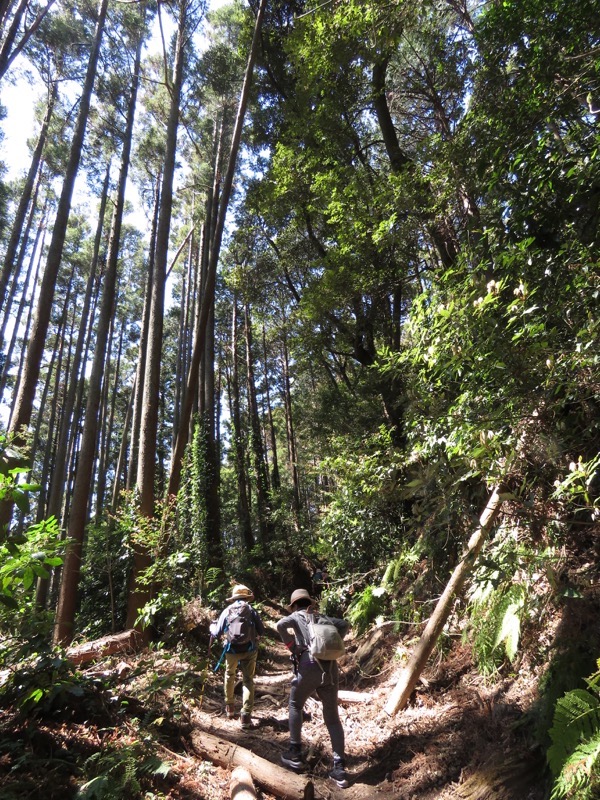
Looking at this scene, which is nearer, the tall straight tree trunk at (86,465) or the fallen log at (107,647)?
the fallen log at (107,647)

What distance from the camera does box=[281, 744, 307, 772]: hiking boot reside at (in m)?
3.98

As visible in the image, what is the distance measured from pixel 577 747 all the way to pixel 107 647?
5434mm

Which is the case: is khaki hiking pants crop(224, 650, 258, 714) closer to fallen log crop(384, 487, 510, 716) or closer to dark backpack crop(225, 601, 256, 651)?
dark backpack crop(225, 601, 256, 651)

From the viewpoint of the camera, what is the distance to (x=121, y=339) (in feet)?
87.4

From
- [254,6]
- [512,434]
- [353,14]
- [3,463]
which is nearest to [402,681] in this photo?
[512,434]

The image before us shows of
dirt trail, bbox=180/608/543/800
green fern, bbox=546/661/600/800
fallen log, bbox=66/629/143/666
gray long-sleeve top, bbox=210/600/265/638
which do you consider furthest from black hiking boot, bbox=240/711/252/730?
green fern, bbox=546/661/600/800

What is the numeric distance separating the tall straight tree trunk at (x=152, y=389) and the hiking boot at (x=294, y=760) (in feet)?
10.3

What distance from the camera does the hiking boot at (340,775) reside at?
3811 mm

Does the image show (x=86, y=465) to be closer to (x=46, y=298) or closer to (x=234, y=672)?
(x=46, y=298)

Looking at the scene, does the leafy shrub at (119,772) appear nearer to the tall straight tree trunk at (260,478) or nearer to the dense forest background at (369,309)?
the dense forest background at (369,309)

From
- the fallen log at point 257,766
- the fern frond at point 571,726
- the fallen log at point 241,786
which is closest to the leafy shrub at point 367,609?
the fallen log at point 257,766

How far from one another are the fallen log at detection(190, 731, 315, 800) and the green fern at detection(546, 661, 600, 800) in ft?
6.43

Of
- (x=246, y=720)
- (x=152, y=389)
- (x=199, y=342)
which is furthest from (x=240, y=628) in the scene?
(x=199, y=342)

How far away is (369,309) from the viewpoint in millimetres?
10828
